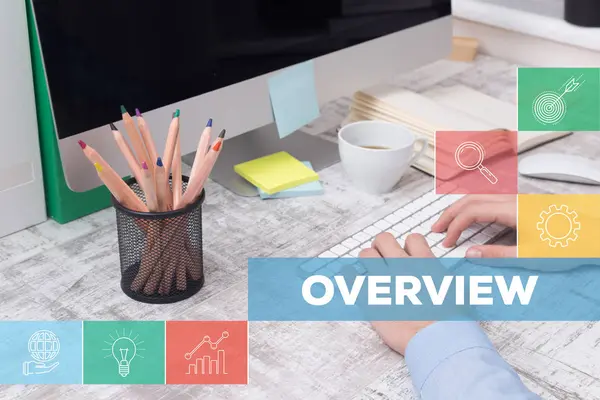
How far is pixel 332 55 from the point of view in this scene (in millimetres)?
1128

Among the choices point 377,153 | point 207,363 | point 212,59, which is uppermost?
point 212,59

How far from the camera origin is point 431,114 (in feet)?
3.85

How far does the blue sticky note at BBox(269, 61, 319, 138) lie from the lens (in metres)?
1.07

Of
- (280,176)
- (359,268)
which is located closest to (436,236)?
(359,268)

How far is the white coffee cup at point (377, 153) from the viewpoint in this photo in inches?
40.3

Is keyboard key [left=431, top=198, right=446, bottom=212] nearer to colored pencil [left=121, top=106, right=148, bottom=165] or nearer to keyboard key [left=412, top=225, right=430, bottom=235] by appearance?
keyboard key [left=412, top=225, right=430, bottom=235]

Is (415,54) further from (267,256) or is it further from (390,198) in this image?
(267,256)

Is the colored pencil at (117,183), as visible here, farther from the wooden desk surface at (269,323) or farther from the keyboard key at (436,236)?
the keyboard key at (436,236)

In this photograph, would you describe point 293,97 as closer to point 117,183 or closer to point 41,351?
point 117,183

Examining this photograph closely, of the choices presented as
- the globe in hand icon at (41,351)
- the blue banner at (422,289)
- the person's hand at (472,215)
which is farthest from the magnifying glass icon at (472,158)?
the globe in hand icon at (41,351)

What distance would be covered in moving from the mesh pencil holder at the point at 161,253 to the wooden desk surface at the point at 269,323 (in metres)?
0.01

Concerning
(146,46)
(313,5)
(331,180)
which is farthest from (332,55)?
(146,46)

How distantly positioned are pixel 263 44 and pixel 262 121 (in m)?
0.10

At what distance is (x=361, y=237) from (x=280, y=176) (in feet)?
0.57
